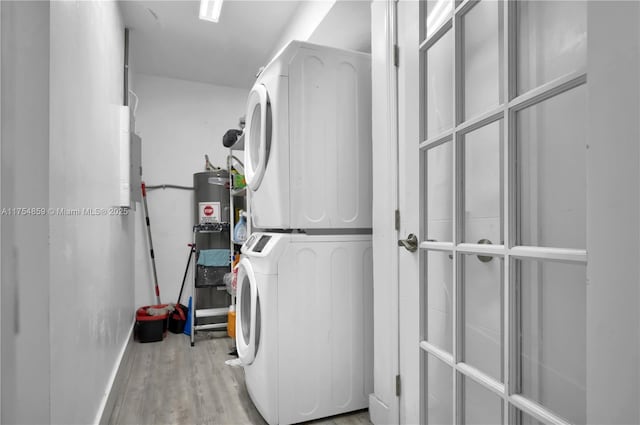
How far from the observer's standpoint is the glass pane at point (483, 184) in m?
0.92

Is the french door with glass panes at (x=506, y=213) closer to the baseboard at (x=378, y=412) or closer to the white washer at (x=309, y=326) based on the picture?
the baseboard at (x=378, y=412)

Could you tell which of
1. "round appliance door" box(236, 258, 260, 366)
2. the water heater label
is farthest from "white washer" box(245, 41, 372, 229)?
the water heater label

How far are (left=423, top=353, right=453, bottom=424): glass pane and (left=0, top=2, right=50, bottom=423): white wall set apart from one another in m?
1.12

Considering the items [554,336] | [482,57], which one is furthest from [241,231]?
[554,336]

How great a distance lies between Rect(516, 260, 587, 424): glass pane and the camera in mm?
714

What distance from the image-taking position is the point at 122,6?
8.46 feet

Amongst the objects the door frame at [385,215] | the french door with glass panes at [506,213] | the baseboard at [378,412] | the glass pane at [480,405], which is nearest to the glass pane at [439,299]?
the french door with glass panes at [506,213]

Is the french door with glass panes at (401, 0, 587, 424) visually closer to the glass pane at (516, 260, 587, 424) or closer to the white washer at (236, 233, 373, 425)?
the glass pane at (516, 260, 587, 424)

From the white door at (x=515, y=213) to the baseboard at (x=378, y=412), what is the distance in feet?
1.14

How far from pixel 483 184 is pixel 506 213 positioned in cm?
16

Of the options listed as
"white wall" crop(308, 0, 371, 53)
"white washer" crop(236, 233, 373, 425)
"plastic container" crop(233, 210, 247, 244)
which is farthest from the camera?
"plastic container" crop(233, 210, 247, 244)

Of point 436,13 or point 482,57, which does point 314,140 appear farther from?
point 482,57

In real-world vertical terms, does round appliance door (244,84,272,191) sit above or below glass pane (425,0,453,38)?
below

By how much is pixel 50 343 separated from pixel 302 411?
117 cm
